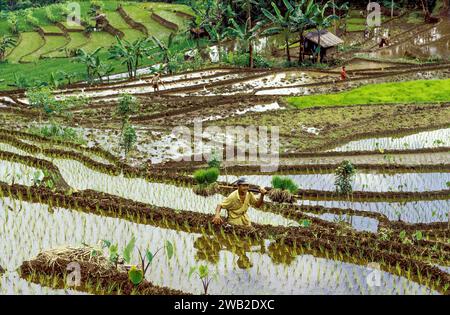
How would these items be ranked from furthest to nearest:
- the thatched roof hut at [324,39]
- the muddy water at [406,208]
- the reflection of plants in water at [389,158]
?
the thatched roof hut at [324,39]
the reflection of plants in water at [389,158]
the muddy water at [406,208]

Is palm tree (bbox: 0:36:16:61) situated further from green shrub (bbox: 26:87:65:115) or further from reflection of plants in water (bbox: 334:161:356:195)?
reflection of plants in water (bbox: 334:161:356:195)

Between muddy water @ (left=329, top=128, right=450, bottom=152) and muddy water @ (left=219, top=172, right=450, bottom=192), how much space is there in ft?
5.50

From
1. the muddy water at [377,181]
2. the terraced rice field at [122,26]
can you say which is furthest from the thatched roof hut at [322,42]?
the terraced rice field at [122,26]

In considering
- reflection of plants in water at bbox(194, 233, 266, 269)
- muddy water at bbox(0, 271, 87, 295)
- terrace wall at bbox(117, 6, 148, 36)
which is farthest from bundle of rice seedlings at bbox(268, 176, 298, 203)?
terrace wall at bbox(117, 6, 148, 36)

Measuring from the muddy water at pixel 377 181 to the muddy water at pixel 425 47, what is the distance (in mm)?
15994

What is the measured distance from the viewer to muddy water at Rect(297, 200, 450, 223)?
10695 millimetres

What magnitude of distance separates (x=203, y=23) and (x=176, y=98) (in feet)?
50.3

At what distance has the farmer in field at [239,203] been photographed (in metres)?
8.47

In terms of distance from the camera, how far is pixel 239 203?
341 inches

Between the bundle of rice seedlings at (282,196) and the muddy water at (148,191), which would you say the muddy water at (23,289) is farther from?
the bundle of rice seedlings at (282,196)

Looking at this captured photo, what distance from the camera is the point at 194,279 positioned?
7449 mm

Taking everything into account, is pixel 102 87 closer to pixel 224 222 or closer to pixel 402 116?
pixel 402 116

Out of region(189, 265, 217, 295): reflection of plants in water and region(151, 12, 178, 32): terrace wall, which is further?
region(151, 12, 178, 32): terrace wall

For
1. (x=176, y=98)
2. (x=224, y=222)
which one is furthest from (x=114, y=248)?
(x=176, y=98)
